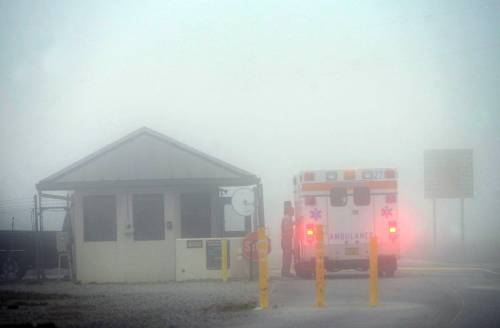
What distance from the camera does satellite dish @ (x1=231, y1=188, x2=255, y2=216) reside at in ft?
85.4

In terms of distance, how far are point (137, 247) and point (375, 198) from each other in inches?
280

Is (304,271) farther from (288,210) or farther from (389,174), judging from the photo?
(389,174)

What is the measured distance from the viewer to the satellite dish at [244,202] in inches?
1025

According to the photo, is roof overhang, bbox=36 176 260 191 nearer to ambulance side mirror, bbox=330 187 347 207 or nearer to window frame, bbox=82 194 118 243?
window frame, bbox=82 194 118 243

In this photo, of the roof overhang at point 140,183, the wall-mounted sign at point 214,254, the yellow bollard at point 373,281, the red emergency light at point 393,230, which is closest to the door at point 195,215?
the roof overhang at point 140,183

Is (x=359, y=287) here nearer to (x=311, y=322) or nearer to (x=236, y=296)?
(x=236, y=296)

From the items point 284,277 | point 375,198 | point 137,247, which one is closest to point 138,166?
point 137,247

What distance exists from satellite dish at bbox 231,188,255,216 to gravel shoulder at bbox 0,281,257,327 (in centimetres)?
193

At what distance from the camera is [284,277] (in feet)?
89.6

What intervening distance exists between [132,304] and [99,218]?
9.01 m

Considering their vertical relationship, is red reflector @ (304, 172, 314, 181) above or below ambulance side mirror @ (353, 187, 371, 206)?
above

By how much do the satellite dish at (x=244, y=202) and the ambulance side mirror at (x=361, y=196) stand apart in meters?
2.77

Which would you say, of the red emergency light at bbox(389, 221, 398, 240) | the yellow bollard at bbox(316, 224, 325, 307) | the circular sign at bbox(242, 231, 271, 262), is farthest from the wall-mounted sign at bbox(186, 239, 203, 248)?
the yellow bollard at bbox(316, 224, 325, 307)

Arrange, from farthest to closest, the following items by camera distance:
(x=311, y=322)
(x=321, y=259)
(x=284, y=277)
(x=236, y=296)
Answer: (x=284, y=277) → (x=236, y=296) → (x=321, y=259) → (x=311, y=322)
